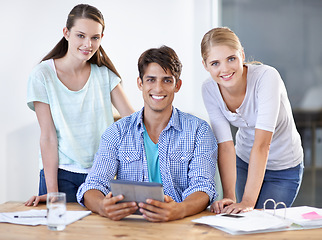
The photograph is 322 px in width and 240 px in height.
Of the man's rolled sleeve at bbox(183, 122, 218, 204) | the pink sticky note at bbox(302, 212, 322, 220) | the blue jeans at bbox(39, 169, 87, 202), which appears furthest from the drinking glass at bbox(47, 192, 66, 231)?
the pink sticky note at bbox(302, 212, 322, 220)

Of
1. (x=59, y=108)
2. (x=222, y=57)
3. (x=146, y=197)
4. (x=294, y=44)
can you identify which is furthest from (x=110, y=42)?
(x=146, y=197)


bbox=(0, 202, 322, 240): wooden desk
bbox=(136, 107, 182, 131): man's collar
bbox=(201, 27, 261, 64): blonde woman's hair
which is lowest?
bbox=(0, 202, 322, 240): wooden desk

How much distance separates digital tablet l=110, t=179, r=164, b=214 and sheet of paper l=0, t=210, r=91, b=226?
18cm

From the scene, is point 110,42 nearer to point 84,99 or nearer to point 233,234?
point 84,99

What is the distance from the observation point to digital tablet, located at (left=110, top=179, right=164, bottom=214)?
162 centimetres

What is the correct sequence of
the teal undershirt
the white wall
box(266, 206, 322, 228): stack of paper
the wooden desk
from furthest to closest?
the white wall
the teal undershirt
box(266, 206, 322, 228): stack of paper
the wooden desk

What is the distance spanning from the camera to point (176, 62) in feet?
6.95

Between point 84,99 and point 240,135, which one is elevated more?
point 84,99

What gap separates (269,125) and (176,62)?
51cm

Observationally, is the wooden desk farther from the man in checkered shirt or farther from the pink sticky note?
the man in checkered shirt

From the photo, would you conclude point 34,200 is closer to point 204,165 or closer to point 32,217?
point 32,217

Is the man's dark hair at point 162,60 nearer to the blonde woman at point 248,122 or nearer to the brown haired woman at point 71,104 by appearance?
the blonde woman at point 248,122

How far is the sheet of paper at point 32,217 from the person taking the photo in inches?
65.5

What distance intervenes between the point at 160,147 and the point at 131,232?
0.57 m
